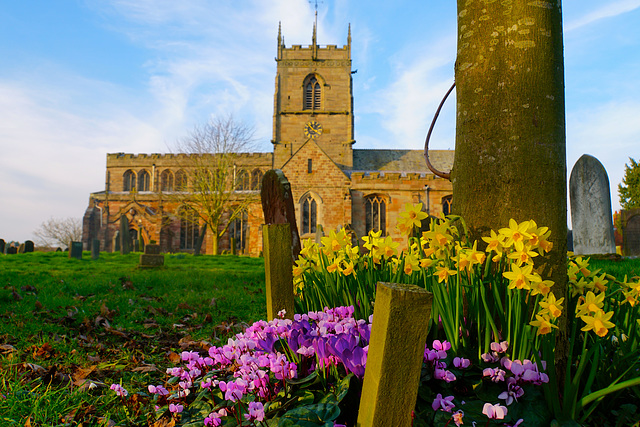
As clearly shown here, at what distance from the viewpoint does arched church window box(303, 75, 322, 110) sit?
3347 cm

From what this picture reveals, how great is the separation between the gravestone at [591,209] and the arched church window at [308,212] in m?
18.1

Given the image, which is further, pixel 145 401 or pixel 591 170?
pixel 591 170

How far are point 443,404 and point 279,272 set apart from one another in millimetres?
1205

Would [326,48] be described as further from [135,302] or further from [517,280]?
[517,280]

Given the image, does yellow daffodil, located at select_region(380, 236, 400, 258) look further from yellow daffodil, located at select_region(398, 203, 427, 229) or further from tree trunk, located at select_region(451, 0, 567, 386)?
tree trunk, located at select_region(451, 0, 567, 386)

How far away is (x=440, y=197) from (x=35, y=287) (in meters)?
24.7

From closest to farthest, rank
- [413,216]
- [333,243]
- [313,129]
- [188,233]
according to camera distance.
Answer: [413,216], [333,243], [313,129], [188,233]

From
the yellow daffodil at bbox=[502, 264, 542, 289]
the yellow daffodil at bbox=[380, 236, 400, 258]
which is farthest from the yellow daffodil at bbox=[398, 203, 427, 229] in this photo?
the yellow daffodil at bbox=[502, 264, 542, 289]

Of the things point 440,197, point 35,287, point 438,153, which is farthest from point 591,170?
point 438,153

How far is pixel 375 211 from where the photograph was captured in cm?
2758

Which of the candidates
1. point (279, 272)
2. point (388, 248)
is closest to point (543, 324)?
point (388, 248)

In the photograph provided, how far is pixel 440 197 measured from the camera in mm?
27719

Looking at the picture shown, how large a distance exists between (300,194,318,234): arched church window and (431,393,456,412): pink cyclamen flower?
25236 mm

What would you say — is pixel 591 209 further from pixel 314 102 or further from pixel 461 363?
pixel 314 102
